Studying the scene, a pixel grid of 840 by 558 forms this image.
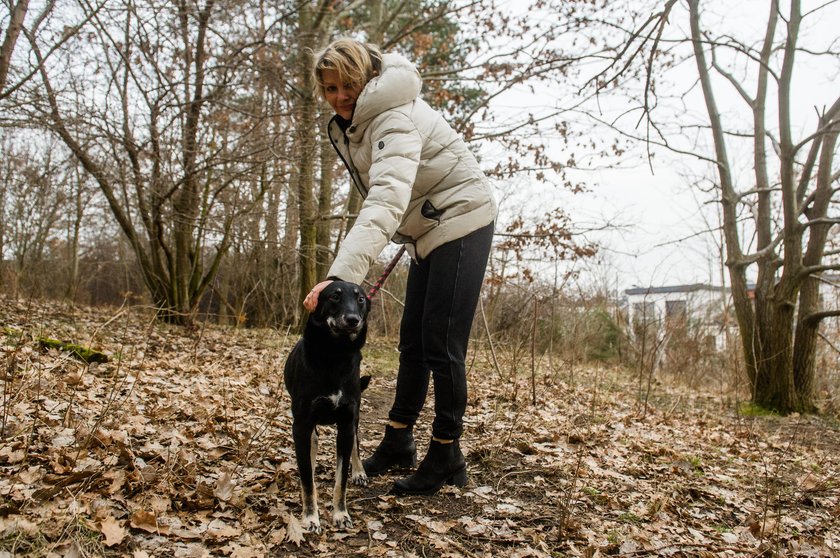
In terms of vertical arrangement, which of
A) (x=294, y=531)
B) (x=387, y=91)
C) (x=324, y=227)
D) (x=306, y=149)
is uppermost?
(x=306, y=149)

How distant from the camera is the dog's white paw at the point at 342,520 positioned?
277cm

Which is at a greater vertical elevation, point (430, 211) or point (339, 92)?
point (339, 92)

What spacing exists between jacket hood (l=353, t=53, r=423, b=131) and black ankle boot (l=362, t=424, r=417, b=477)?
69.5 inches

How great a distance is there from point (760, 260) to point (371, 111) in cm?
817

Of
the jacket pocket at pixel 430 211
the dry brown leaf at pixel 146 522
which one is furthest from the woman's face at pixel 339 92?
the dry brown leaf at pixel 146 522

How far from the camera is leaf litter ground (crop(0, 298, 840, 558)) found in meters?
2.50

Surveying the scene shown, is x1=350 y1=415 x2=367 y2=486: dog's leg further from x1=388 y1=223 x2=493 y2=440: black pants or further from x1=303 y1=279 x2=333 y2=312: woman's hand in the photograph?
x1=303 y1=279 x2=333 y2=312: woman's hand

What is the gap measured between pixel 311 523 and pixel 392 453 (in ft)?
2.81

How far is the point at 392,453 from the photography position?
3461mm

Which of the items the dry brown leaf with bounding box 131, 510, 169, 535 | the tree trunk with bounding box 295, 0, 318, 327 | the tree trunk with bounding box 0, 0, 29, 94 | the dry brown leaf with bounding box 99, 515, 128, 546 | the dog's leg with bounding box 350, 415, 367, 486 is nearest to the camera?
the dry brown leaf with bounding box 99, 515, 128, 546

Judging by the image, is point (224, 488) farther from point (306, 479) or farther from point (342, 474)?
point (342, 474)

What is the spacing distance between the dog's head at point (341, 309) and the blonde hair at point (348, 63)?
1006mm

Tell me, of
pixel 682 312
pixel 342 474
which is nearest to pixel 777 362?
pixel 682 312

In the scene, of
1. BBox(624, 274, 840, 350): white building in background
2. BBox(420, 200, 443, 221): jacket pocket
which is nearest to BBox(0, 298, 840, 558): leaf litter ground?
BBox(420, 200, 443, 221): jacket pocket
